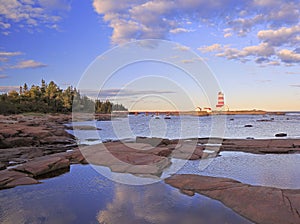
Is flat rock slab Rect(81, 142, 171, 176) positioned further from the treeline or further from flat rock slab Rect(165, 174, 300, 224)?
the treeline

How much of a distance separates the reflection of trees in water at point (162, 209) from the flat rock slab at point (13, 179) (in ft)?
16.3

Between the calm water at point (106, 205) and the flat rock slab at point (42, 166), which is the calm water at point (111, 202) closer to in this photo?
the calm water at point (106, 205)

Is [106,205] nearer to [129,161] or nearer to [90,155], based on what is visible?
[129,161]

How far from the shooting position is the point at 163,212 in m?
9.68

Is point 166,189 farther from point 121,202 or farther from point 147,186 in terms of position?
point 121,202

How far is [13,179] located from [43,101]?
110910 mm

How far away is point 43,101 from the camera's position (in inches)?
4596

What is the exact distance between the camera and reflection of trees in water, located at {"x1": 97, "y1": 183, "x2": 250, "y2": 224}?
29.6ft

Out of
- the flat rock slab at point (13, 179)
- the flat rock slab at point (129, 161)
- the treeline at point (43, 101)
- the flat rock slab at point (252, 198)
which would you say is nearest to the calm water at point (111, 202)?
the flat rock slab at point (252, 198)

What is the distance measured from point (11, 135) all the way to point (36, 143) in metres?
2.82

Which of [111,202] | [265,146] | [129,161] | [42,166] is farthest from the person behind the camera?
[265,146]

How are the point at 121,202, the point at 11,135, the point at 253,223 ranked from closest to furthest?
the point at 253,223
the point at 121,202
the point at 11,135

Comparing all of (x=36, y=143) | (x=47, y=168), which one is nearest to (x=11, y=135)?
(x=36, y=143)

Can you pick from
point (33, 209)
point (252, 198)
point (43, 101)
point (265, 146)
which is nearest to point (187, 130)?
point (265, 146)
